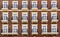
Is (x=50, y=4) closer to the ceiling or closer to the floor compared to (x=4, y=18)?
closer to the ceiling

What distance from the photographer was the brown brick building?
2127 cm

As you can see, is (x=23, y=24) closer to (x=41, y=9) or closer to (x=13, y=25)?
(x=13, y=25)

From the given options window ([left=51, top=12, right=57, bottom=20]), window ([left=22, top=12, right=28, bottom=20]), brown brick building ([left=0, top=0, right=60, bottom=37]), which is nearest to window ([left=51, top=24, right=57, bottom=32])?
brown brick building ([left=0, top=0, right=60, bottom=37])

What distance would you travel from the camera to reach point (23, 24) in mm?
21359

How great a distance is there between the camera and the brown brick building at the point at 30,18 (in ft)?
69.8

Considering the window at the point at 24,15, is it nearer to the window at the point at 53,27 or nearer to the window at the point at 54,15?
the window at the point at 54,15

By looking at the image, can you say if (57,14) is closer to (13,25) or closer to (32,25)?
(32,25)

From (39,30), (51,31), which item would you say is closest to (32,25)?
(39,30)

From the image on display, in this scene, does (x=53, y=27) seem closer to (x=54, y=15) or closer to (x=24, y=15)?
(x=54, y=15)

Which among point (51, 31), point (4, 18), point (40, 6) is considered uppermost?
point (40, 6)

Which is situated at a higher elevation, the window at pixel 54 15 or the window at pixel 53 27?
the window at pixel 54 15

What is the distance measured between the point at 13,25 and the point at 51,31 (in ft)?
14.7

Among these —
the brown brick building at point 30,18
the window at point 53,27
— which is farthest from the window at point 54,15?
the window at point 53,27

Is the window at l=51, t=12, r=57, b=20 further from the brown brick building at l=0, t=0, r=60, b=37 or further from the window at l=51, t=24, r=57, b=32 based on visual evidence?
the window at l=51, t=24, r=57, b=32
